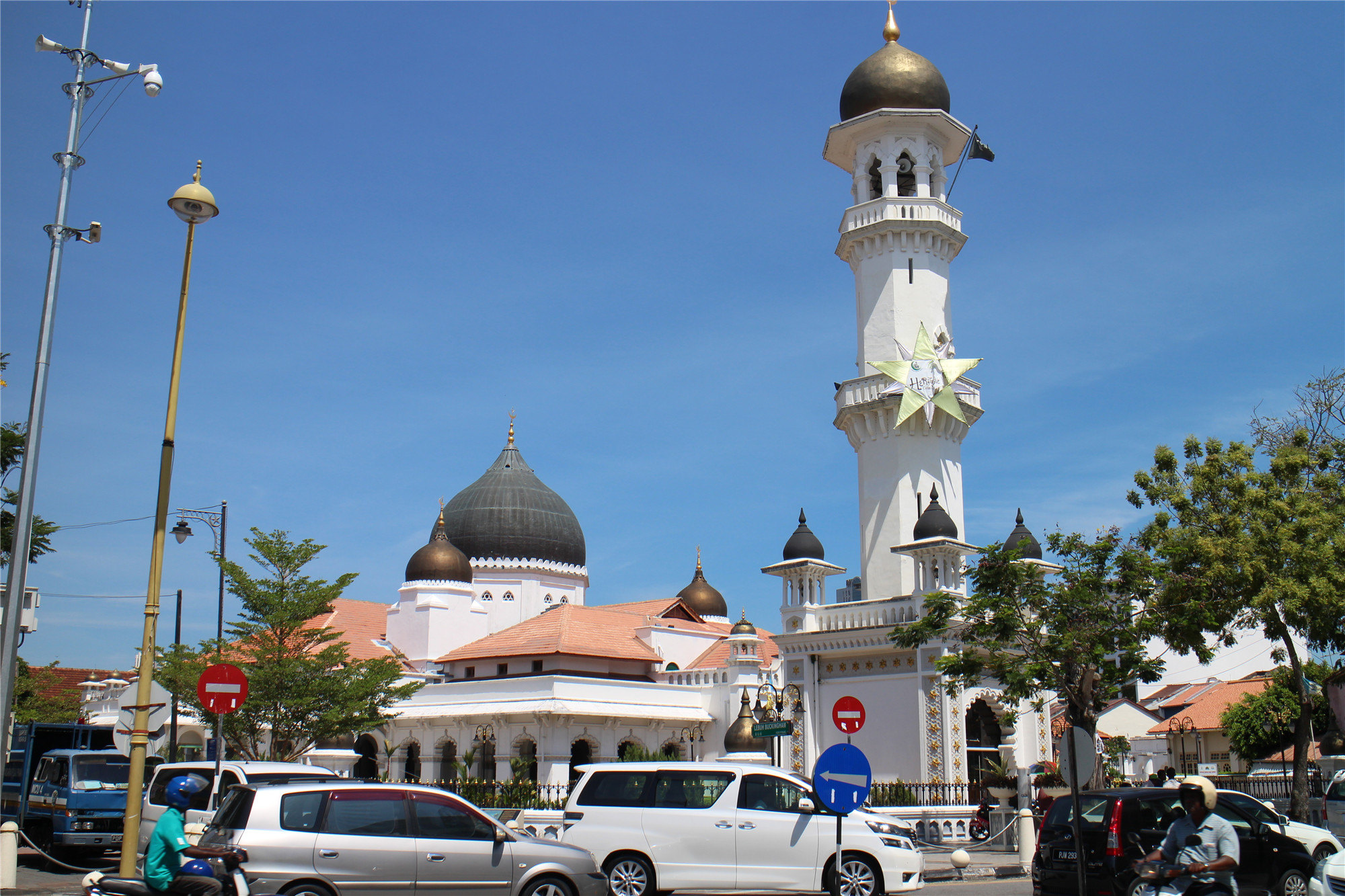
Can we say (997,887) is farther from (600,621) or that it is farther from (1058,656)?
(600,621)

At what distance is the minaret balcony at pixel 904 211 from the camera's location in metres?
33.8

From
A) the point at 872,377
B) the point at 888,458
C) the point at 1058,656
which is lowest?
the point at 1058,656

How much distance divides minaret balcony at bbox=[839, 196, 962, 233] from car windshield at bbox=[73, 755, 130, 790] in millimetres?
24339

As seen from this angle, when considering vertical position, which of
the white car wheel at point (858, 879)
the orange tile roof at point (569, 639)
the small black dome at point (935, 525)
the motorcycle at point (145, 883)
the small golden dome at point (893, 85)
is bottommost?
the white car wheel at point (858, 879)

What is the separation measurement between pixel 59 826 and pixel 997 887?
15257 millimetres

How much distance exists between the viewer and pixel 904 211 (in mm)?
33906

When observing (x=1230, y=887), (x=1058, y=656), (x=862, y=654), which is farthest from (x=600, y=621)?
(x=1230, y=887)

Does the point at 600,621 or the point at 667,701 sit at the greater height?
the point at 600,621

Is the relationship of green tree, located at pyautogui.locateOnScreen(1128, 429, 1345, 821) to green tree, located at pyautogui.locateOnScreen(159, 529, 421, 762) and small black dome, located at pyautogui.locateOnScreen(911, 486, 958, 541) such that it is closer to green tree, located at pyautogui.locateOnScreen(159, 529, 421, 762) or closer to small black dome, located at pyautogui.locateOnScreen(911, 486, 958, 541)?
small black dome, located at pyautogui.locateOnScreen(911, 486, 958, 541)

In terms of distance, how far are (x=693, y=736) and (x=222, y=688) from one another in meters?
32.1

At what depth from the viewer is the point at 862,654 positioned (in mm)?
30406

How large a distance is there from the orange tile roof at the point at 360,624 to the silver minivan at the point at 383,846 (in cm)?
3916

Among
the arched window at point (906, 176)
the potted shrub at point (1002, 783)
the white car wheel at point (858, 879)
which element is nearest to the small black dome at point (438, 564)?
the arched window at point (906, 176)

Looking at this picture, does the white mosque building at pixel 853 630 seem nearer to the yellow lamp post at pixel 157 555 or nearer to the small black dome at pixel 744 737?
the small black dome at pixel 744 737
